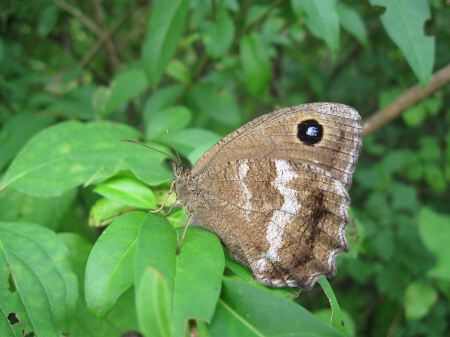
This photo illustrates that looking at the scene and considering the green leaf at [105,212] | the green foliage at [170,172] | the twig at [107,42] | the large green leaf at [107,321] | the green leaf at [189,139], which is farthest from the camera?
the twig at [107,42]

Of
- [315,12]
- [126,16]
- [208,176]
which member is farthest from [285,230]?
[126,16]

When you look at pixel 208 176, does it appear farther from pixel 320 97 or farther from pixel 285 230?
pixel 320 97

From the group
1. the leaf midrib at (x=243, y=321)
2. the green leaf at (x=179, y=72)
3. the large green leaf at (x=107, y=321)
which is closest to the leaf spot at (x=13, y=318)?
the large green leaf at (x=107, y=321)

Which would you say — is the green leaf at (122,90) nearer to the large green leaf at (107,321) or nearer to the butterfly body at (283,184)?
the butterfly body at (283,184)

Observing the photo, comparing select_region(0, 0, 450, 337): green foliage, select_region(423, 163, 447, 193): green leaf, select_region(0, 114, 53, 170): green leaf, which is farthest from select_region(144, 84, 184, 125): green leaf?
select_region(423, 163, 447, 193): green leaf

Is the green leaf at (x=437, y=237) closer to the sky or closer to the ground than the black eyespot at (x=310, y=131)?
closer to the ground
